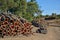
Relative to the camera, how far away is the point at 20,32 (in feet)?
62.0

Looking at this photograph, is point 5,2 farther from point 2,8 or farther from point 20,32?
point 20,32

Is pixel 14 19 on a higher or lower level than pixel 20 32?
higher

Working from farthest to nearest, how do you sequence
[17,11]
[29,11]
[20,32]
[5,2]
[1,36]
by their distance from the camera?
[29,11]
[17,11]
[5,2]
[20,32]
[1,36]

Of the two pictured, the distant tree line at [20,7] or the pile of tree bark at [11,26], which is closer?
the pile of tree bark at [11,26]

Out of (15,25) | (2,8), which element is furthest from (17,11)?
(15,25)

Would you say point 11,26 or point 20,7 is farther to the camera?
point 20,7

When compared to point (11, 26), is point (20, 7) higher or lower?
higher

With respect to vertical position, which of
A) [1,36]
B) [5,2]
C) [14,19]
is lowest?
[1,36]

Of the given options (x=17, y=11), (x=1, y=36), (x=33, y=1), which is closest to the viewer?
(x=1, y=36)

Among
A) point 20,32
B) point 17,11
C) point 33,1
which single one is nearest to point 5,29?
point 20,32

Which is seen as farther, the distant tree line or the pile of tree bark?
the distant tree line

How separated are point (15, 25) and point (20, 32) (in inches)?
33.4

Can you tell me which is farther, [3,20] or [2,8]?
[2,8]

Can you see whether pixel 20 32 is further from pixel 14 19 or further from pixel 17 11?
pixel 17 11
